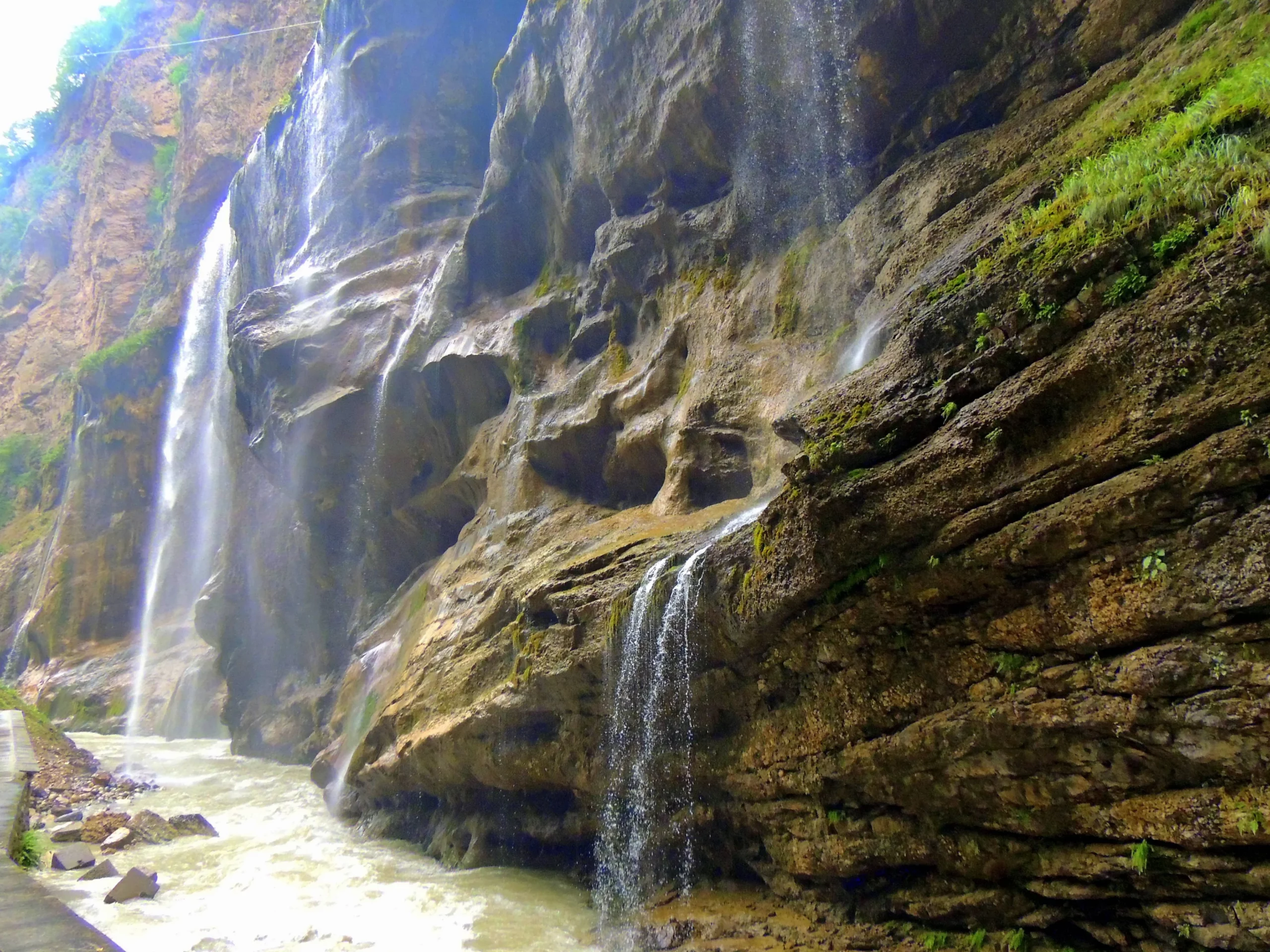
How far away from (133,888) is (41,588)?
33279mm

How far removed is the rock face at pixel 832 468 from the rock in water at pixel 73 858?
5.79ft

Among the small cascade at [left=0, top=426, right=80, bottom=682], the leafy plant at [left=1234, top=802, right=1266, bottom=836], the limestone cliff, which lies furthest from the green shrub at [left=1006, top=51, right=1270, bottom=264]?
the small cascade at [left=0, top=426, right=80, bottom=682]

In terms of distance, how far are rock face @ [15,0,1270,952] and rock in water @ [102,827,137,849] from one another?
35 centimetres

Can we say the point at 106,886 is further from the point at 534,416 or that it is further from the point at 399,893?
the point at 534,416

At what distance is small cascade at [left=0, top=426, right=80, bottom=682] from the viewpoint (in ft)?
113

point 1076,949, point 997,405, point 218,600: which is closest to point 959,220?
point 997,405

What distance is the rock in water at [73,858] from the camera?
1041 cm

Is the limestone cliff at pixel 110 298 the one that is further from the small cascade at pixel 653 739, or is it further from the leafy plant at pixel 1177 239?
the leafy plant at pixel 1177 239

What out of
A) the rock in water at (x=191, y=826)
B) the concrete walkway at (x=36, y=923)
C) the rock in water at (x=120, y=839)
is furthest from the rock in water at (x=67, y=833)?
the concrete walkway at (x=36, y=923)

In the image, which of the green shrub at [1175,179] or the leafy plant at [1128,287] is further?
the leafy plant at [1128,287]

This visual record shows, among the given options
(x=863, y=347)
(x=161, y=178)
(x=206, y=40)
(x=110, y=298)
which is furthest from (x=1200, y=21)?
(x=161, y=178)

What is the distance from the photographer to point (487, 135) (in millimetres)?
26031

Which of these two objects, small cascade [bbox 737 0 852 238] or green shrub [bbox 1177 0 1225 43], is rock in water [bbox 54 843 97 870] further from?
green shrub [bbox 1177 0 1225 43]

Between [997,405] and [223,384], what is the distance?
33.0 m
